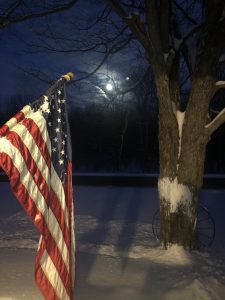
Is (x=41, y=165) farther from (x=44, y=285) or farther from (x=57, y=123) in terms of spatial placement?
(x=44, y=285)

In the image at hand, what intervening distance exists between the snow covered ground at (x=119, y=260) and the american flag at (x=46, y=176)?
1009 mm

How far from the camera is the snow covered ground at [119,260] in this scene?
5394 millimetres

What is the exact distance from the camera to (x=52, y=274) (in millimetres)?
3879

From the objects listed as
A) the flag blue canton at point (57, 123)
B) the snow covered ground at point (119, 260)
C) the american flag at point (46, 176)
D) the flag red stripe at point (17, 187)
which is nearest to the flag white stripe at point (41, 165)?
the american flag at point (46, 176)

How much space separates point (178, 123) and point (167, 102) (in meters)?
0.42

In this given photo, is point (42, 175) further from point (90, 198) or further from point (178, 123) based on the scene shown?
point (90, 198)

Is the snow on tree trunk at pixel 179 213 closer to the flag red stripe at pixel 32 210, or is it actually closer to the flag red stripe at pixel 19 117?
the flag red stripe at pixel 32 210

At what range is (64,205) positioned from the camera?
164 inches

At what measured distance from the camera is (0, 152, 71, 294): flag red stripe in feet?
10.8

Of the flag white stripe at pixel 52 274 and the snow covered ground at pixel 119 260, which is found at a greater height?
the flag white stripe at pixel 52 274

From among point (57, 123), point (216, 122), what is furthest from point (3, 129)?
point (216, 122)

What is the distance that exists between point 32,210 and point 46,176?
1.19 feet

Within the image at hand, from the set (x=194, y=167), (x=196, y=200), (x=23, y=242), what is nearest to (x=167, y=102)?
(x=194, y=167)

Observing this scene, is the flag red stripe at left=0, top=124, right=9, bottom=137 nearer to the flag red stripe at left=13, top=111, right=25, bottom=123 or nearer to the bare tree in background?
the flag red stripe at left=13, top=111, right=25, bottom=123
